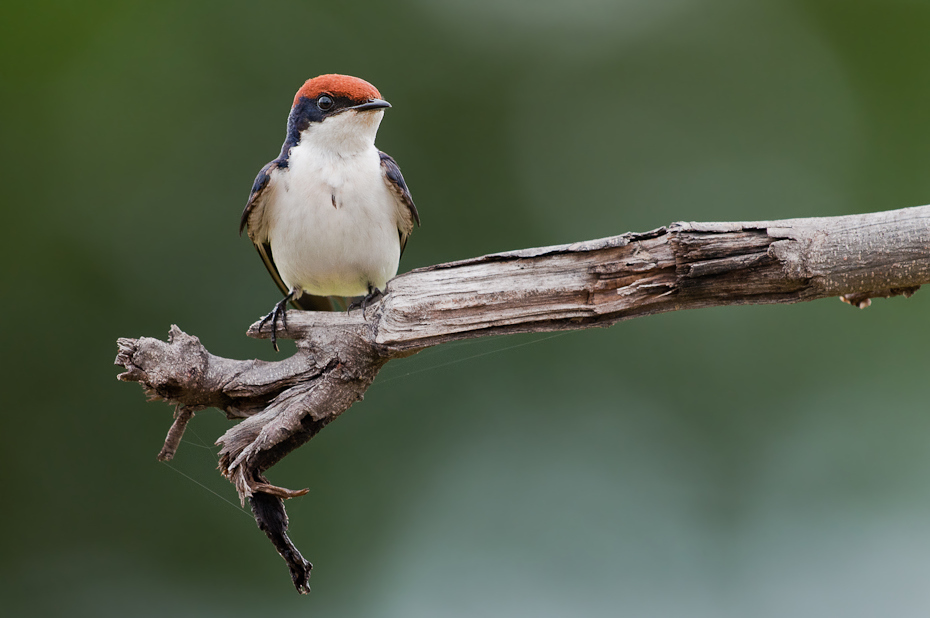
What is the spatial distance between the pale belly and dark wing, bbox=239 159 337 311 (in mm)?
67

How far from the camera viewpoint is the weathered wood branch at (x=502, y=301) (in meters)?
2.11

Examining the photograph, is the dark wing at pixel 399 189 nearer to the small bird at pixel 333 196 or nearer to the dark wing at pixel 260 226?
the small bird at pixel 333 196

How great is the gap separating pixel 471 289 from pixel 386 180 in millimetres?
1014

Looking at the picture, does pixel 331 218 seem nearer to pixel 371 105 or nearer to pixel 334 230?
pixel 334 230

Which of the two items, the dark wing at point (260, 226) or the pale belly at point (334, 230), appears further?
the dark wing at point (260, 226)

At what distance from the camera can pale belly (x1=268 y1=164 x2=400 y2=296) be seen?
299 cm

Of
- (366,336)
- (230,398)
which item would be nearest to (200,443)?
(230,398)

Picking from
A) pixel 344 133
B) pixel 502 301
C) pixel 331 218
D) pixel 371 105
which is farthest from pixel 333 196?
pixel 502 301

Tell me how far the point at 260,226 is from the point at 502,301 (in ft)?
4.69

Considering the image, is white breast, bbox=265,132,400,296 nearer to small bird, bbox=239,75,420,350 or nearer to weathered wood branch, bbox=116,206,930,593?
small bird, bbox=239,75,420,350

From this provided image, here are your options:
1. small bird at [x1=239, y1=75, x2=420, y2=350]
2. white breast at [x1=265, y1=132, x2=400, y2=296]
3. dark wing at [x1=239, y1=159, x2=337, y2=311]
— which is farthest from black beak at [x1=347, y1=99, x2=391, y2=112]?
dark wing at [x1=239, y1=159, x2=337, y2=311]

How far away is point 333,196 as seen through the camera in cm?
299

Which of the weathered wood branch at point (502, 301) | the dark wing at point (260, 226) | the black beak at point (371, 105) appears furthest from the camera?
the dark wing at point (260, 226)

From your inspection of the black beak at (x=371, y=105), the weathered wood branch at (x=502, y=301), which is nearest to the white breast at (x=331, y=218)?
the black beak at (x=371, y=105)
